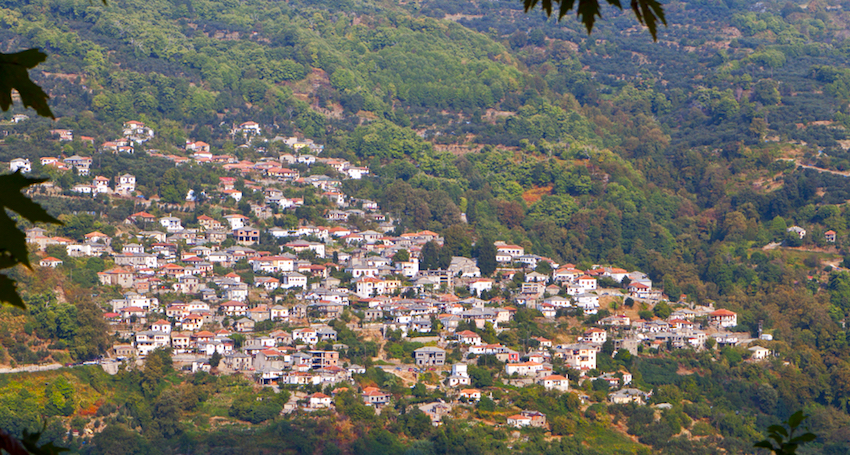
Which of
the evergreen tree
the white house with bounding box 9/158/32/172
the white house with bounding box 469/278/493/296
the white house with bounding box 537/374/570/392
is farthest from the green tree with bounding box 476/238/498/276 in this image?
the white house with bounding box 9/158/32/172

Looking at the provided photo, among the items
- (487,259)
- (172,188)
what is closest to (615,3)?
(487,259)

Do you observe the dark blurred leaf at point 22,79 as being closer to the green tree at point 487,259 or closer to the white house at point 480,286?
the white house at point 480,286

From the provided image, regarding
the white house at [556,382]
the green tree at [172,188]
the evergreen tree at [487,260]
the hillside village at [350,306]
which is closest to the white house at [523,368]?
the hillside village at [350,306]

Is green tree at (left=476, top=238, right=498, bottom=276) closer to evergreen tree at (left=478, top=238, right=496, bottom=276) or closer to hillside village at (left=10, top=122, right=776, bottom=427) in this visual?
evergreen tree at (left=478, top=238, right=496, bottom=276)

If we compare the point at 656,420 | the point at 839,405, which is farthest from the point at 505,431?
the point at 839,405

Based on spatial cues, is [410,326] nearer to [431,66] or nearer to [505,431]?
[505,431]
